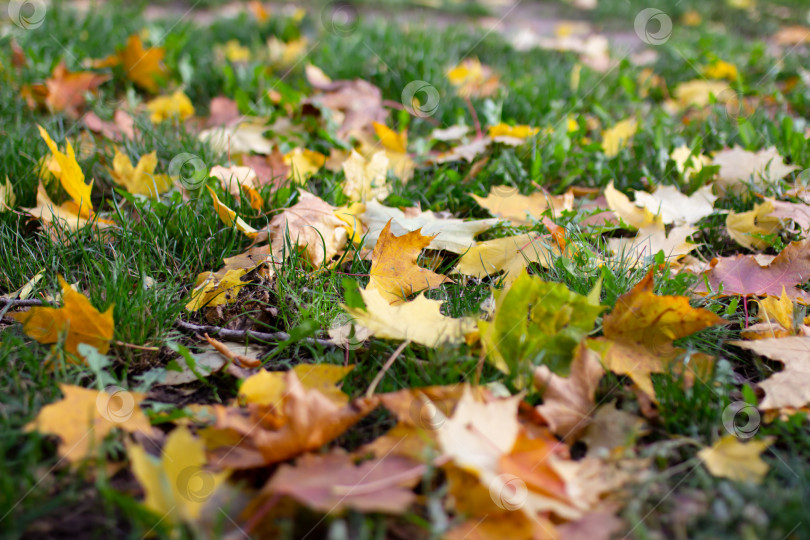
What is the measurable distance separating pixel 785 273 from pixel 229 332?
4.52ft

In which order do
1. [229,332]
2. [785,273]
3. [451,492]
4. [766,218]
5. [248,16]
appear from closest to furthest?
[451,492]
[229,332]
[785,273]
[766,218]
[248,16]

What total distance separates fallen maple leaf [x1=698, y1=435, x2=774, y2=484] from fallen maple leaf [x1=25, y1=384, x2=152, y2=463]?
963 millimetres

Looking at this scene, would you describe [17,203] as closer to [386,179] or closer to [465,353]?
[386,179]

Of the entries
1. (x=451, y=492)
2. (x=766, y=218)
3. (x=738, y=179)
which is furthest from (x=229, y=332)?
(x=738, y=179)

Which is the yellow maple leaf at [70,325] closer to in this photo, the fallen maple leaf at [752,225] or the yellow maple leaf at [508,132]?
the yellow maple leaf at [508,132]

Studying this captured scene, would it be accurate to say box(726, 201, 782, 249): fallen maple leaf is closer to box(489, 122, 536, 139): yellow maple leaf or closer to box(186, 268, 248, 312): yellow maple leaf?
box(489, 122, 536, 139): yellow maple leaf

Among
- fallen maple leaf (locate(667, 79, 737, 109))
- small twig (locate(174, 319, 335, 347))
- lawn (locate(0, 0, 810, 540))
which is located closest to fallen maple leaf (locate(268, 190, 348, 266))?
lawn (locate(0, 0, 810, 540))

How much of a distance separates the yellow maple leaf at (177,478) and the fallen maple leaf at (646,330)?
75cm

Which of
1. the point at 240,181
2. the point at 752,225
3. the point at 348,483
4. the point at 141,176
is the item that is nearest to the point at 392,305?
the point at 348,483

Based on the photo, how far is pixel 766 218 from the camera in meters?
1.76

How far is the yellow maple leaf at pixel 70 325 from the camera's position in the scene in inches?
46.8

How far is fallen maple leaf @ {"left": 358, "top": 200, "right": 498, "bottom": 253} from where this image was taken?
158cm

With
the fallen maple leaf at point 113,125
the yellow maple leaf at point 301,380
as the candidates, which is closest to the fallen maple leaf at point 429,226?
the yellow maple leaf at point 301,380

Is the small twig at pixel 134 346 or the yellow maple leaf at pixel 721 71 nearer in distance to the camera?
the small twig at pixel 134 346
